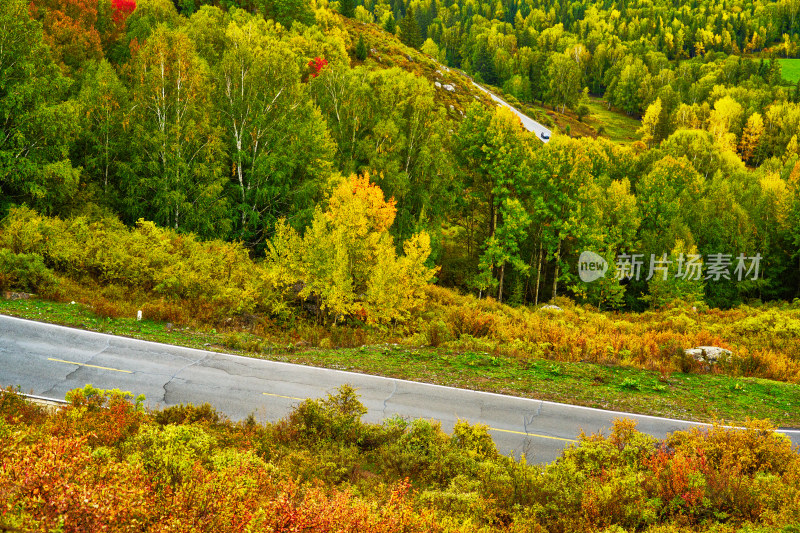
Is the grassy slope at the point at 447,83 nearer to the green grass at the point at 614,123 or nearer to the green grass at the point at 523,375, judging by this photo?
the green grass at the point at 614,123

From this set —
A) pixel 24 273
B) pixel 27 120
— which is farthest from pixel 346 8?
pixel 24 273

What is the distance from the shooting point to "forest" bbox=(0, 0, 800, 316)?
2359 cm

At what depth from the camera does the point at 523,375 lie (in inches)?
639

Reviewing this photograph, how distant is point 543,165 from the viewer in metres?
35.3

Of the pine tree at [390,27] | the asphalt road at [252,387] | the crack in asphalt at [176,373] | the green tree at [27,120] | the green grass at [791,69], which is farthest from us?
the green grass at [791,69]

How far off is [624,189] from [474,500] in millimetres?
39313

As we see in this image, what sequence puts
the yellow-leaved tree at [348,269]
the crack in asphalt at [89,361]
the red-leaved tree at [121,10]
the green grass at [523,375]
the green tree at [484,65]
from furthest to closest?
the green tree at [484,65]
the red-leaved tree at [121,10]
the yellow-leaved tree at [348,269]
the green grass at [523,375]
the crack in asphalt at [89,361]

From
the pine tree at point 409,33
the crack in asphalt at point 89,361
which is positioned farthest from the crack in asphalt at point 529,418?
the pine tree at point 409,33

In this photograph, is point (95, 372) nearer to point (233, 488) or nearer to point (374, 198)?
point (233, 488)
